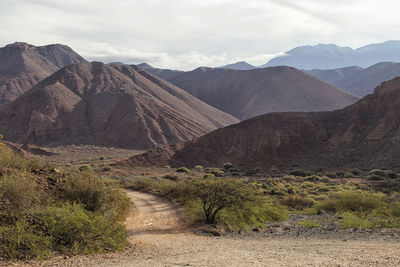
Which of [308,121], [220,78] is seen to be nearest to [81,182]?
[308,121]

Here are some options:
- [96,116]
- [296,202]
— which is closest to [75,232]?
[296,202]

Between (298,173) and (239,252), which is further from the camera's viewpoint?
(298,173)

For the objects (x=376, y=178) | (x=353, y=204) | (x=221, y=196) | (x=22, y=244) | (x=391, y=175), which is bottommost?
(x=376, y=178)

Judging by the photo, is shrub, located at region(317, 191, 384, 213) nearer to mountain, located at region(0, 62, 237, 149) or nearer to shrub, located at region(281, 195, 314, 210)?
shrub, located at region(281, 195, 314, 210)

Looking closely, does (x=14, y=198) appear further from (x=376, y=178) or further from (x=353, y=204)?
(x=376, y=178)

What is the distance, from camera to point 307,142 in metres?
63.2

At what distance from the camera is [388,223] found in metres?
13.9

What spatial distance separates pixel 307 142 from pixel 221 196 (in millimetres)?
52059

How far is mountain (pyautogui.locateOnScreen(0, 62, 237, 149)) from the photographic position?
10062 cm

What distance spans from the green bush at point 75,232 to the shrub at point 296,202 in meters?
14.4

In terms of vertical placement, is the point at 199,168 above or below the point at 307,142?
below

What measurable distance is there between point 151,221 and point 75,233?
22.3 feet

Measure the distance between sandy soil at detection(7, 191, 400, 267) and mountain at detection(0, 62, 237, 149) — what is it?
277 ft

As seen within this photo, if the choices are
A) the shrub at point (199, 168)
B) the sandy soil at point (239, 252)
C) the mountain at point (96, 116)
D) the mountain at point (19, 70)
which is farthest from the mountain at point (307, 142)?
the mountain at point (19, 70)
